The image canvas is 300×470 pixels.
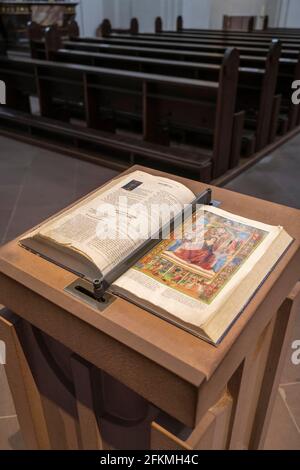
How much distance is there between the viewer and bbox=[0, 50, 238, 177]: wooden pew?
2.83 meters

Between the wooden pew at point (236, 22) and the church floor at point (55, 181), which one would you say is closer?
the church floor at point (55, 181)

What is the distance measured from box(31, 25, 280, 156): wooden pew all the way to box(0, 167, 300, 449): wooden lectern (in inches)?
99.3

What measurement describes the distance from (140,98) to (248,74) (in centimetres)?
92

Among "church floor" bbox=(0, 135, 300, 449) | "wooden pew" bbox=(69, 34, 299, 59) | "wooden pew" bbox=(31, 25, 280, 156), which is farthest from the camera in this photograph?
"wooden pew" bbox=(69, 34, 299, 59)

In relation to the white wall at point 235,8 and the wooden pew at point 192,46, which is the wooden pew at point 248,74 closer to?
the wooden pew at point 192,46

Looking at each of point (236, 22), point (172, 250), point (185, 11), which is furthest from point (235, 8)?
point (172, 250)

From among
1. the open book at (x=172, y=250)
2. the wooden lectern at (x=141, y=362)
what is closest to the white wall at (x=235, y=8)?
the wooden lectern at (x=141, y=362)

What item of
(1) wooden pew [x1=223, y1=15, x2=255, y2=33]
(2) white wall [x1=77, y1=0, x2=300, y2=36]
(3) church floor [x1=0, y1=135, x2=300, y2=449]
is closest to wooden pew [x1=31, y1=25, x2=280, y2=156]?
(3) church floor [x1=0, y1=135, x2=300, y2=449]

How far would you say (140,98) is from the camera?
335 cm

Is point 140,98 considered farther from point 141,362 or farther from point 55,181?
point 141,362

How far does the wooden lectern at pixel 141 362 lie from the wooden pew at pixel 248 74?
2.52 m

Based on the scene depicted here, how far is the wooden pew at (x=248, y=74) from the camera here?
3.18 metres

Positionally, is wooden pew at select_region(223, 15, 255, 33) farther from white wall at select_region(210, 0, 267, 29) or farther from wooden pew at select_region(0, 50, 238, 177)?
wooden pew at select_region(0, 50, 238, 177)
